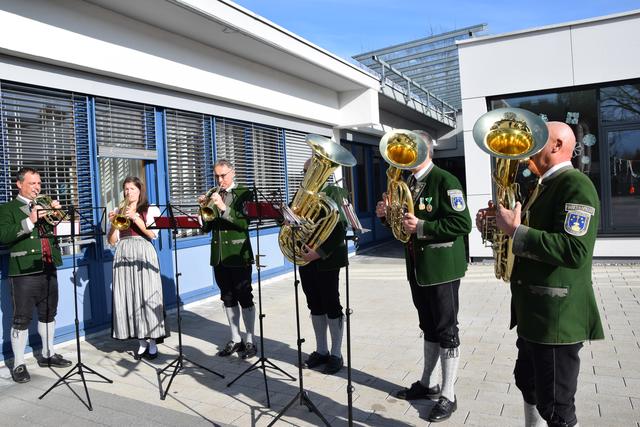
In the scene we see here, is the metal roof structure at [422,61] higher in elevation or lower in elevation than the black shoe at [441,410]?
higher

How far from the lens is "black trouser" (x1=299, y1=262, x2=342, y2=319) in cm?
467

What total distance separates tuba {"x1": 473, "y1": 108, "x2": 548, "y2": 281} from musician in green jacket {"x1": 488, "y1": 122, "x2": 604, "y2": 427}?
0.09 m

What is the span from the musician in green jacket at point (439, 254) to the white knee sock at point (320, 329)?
127 cm

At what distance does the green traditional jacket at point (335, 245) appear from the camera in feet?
13.9

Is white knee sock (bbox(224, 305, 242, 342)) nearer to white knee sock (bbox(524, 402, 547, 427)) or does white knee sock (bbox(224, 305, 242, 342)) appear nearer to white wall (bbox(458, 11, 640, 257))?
white knee sock (bbox(524, 402, 547, 427))

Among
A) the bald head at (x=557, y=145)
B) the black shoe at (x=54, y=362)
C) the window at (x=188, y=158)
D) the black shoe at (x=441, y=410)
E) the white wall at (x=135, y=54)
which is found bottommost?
the black shoe at (x=441, y=410)

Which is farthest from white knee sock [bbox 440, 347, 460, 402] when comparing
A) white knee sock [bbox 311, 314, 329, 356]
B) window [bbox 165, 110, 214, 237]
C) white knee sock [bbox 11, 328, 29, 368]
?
window [bbox 165, 110, 214, 237]

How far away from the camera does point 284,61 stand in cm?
926

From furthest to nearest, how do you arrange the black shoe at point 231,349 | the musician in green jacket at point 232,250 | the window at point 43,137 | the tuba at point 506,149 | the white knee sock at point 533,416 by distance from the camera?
the window at point 43,137 < the black shoe at point 231,349 < the musician in green jacket at point 232,250 < the white knee sock at point 533,416 < the tuba at point 506,149

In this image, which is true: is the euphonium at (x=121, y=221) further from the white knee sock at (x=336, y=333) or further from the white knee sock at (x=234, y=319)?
the white knee sock at (x=336, y=333)

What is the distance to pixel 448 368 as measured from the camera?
3.65 m

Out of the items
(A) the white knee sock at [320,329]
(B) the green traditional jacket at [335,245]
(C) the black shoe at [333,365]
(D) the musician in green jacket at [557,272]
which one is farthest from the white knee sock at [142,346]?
(D) the musician in green jacket at [557,272]

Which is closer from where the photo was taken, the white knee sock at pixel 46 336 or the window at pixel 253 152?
the white knee sock at pixel 46 336

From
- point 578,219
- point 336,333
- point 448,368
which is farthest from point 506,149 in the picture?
point 336,333
